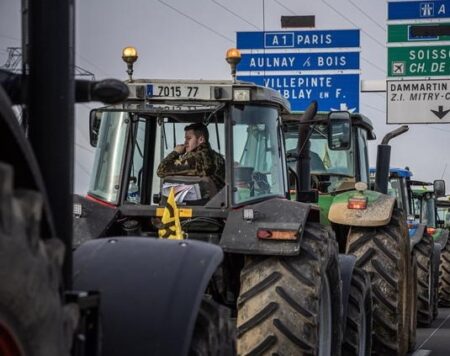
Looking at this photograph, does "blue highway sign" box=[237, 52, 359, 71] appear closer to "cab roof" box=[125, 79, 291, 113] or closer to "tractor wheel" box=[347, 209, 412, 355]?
"tractor wheel" box=[347, 209, 412, 355]

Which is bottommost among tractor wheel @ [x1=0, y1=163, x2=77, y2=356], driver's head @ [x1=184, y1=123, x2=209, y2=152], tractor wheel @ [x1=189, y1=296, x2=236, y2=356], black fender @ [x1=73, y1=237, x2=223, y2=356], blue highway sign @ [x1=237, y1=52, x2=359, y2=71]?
tractor wheel @ [x1=189, y1=296, x2=236, y2=356]

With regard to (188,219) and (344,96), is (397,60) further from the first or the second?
(188,219)

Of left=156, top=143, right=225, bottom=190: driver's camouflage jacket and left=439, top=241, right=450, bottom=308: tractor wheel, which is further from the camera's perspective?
left=439, top=241, right=450, bottom=308: tractor wheel

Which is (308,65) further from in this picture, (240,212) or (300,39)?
(240,212)

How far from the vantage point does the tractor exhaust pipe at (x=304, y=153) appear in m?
11.0

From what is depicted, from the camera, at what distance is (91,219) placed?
8.88 m

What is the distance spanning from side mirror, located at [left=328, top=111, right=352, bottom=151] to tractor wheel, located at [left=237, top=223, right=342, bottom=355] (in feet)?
10.1

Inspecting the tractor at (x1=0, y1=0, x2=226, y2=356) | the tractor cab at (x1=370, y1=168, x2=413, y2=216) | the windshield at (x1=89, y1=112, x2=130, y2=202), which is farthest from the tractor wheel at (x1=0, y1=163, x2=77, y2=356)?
the tractor cab at (x1=370, y1=168, x2=413, y2=216)

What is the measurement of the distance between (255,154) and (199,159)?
16.2 inches

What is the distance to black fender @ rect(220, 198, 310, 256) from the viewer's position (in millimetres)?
8070

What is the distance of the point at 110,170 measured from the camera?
31.4 ft

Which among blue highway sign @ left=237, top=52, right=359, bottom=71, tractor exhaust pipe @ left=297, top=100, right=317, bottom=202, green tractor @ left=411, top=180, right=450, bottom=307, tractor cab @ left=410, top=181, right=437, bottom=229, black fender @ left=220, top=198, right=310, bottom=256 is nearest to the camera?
black fender @ left=220, top=198, right=310, bottom=256

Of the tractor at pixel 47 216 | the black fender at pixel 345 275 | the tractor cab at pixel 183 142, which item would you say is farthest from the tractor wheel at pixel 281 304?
the tractor at pixel 47 216

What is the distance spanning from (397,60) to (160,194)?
20315mm
